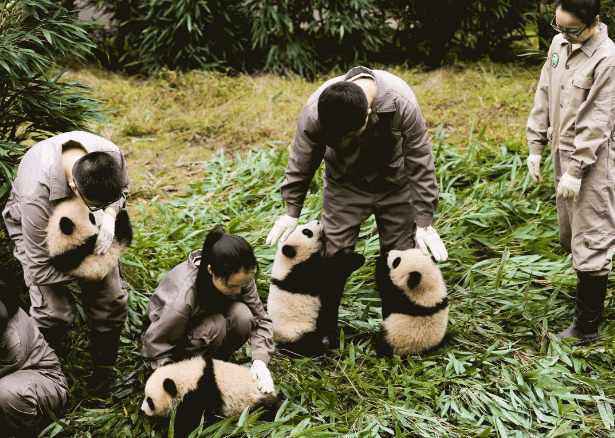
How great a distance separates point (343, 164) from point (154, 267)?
1.70 meters

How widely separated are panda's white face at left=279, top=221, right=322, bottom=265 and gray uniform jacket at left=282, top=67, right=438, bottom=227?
0.92ft

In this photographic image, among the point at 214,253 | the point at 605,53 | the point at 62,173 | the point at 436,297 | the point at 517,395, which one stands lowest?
the point at 517,395

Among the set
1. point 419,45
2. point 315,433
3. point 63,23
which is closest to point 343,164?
point 315,433

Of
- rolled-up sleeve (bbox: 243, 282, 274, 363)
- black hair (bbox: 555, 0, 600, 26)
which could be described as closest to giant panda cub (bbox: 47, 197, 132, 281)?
rolled-up sleeve (bbox: 243, 282, 274, 363)

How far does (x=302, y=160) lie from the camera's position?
3861 mm

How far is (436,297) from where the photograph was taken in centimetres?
404

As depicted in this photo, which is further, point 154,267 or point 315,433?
point 154,267

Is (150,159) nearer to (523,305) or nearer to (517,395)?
(523,305)

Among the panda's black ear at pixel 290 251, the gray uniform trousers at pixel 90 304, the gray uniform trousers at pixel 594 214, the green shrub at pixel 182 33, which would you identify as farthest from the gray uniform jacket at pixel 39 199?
the green shrub at pixel 182 33

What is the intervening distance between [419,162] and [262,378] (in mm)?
1385

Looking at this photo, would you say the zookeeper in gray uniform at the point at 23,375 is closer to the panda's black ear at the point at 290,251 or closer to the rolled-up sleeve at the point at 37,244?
the rolled-up sleeve at the point at 37,244

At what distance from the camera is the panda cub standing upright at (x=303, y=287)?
4227mm

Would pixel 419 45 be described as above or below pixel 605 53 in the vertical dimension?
below

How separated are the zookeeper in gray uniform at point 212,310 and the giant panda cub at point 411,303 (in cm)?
79
